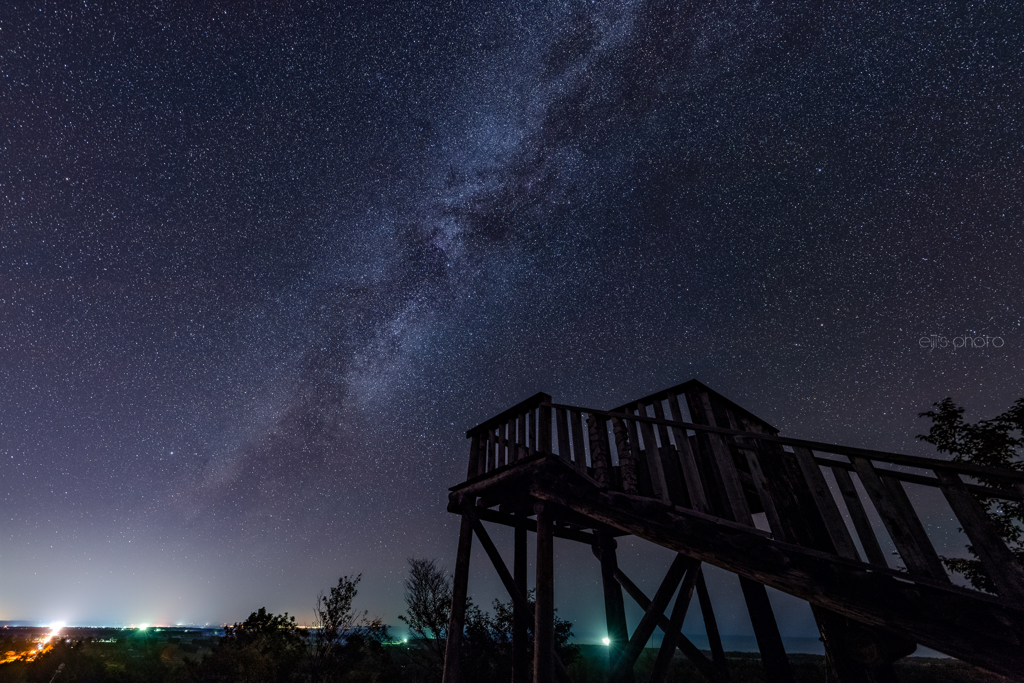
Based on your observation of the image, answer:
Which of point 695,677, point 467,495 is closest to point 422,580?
point 695,677

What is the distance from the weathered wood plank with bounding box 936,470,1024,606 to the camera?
306cm

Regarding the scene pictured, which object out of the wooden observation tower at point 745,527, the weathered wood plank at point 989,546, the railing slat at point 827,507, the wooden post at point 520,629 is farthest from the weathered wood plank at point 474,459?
the weathered wood plank at point 989,546

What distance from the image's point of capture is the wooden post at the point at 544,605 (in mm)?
5430

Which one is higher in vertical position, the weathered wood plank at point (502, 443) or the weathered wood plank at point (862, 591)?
the weathered wood plank at point (502, 443)

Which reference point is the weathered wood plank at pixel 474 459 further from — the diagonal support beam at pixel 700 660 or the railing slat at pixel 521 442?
the diagonal support beam at pixel 700 660

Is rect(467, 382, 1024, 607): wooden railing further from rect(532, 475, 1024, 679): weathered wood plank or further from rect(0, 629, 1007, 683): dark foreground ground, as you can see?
rect(0, 629, 1007, 683): dark foreground ground

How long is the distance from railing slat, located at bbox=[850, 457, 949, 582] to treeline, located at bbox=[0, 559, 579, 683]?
17743 millimetres

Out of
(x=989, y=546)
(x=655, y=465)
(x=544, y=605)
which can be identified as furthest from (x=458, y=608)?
(x=989, y=546)

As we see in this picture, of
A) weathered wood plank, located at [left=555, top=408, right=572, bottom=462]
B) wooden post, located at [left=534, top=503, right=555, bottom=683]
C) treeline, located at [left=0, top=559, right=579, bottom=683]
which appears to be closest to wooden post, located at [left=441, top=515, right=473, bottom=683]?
wooden post, located at [left=534, top=503, right=555, bottom=683]

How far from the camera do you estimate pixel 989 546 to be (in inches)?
125

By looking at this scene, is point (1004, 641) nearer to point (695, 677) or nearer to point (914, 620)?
point (914, 620)

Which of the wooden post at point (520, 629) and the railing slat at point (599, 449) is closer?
the railing slat at point (599, 449)

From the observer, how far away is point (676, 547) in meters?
4.68

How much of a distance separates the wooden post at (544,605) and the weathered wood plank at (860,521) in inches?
124
